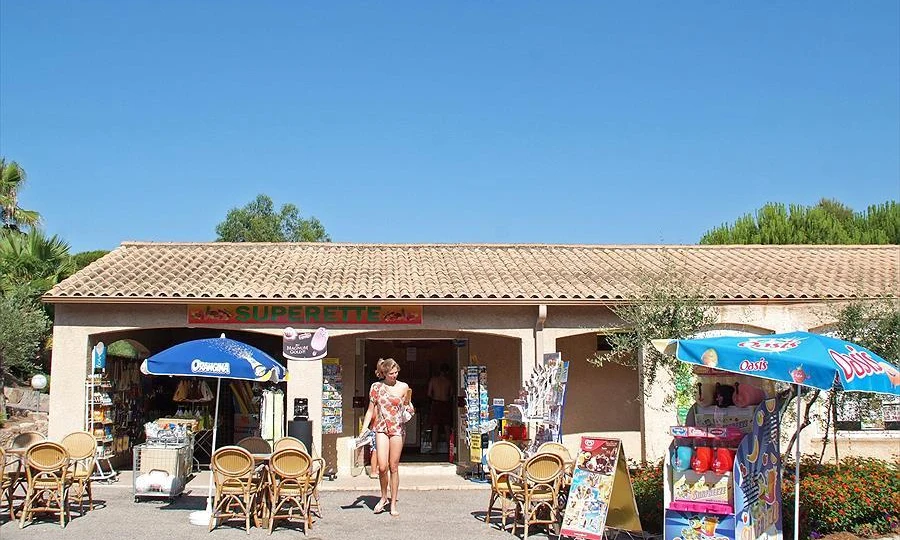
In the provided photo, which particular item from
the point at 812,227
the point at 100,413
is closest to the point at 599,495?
the point at 100,413

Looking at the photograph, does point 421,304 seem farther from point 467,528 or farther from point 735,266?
point 735,266

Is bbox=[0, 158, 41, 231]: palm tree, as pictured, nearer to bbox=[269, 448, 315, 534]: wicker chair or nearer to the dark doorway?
the dark doorway

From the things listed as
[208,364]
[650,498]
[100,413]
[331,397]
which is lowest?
[650,498]

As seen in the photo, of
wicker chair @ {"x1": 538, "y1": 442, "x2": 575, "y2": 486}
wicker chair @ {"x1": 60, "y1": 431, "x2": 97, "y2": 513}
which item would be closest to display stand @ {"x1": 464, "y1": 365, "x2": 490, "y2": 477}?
wicker chair @ {"x1": 538, "y1": 442, "x2": 575, "y2": 486}

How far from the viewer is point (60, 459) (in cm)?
1003

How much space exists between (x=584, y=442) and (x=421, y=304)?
5.36m

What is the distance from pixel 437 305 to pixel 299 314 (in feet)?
7.39

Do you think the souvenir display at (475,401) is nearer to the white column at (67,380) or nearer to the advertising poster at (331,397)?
the advertising poster at (331,397)

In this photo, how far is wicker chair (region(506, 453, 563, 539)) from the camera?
9530mm

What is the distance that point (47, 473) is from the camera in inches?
395

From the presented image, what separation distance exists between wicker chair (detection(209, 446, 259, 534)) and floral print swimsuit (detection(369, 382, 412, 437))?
1.61m

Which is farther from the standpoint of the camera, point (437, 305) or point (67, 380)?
point (437, 305)

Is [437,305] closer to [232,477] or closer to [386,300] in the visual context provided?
[386,300]

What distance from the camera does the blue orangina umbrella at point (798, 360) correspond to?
24.7 ft
